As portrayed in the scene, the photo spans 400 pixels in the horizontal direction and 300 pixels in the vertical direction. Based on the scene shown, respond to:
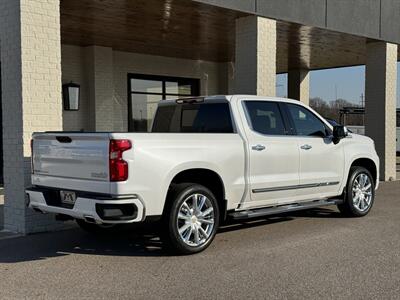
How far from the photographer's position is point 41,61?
7.91m

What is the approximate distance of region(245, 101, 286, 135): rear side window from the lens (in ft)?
24.2

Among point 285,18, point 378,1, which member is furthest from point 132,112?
point 378,1

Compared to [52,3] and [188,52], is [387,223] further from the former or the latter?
[188,52]

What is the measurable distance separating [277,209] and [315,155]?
3.66 ft

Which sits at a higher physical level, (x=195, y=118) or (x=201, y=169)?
(x=195, y=118)

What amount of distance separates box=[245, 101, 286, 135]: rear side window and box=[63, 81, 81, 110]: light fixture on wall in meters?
8.15

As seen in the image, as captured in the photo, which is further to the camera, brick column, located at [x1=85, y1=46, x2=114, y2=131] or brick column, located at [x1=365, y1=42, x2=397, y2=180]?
brick column, located at [x1=85, y1=46, x2=114, y2=131]

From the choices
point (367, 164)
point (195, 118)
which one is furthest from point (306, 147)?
point (367, 164)

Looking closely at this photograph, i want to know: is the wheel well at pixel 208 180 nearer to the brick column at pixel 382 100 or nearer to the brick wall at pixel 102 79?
the brick wall at pixel 102 79

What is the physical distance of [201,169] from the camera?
656 cm

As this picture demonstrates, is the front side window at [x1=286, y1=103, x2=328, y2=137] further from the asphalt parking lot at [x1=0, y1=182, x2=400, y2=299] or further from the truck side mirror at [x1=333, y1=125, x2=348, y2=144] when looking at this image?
the asphalt parking lot at [x1=0, y1=182, x2=400, y2=299]

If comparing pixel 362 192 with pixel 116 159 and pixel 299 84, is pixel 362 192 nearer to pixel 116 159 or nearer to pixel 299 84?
pixel 116 159

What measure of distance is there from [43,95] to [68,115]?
23.1 feet

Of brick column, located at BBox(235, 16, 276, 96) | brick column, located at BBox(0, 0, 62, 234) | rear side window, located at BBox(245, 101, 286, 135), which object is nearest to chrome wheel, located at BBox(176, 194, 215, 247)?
rear side window, located at BBox(245, 101, 286, 135)
